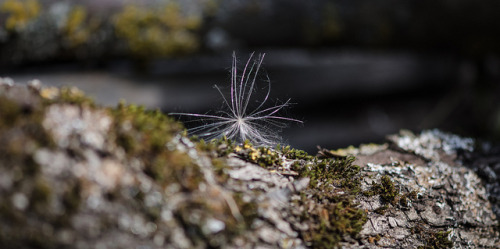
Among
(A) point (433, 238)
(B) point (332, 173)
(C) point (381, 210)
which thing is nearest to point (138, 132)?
(B) point (332, 173)

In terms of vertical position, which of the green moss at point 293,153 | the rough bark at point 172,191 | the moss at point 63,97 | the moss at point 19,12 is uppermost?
the moss at point 19,12

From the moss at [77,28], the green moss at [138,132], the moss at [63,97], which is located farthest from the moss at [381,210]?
the moss at [77,28]

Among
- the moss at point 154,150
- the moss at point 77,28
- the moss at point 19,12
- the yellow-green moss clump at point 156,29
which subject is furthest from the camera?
the yellow-green moss clump at point 156,29

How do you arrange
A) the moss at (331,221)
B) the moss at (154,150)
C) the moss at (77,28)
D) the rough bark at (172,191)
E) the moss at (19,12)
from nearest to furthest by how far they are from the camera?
1. the rough bark at (172,191)
2. the moss at (154,150)
3. the moss at (331,221)
4. the moss at (19,12)
5. the moss at (77,28)

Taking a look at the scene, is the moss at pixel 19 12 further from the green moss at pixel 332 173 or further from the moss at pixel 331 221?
the moss at pixel 331 221

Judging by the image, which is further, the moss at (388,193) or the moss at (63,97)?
the moss at (388,193)

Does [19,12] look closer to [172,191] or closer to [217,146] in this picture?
[217,146]

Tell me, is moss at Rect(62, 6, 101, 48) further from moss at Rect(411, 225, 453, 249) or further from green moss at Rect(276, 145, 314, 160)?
moss at Rect(411, 225, 453, 249)
